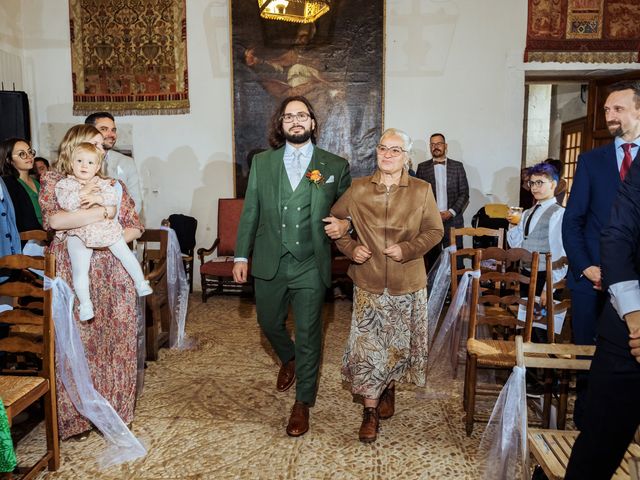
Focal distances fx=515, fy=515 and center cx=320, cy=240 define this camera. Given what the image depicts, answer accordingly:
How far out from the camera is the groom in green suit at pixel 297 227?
9.93 feet

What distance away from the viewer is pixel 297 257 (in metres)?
3.04

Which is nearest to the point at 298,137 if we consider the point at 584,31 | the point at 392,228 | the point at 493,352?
the point at 392,228

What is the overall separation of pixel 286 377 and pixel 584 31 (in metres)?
5.75

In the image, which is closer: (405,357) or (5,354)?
(405,357)

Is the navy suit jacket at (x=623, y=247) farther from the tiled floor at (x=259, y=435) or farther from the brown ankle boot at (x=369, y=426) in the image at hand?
the brown ankle boot at (x=369, y=426)

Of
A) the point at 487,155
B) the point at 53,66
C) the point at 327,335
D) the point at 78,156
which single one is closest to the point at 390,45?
the point at 487,155

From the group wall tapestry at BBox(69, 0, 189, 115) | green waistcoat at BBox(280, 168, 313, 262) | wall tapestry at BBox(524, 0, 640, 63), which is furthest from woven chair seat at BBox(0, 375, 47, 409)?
wall tapestry at BBox(524, 0, 640, 63)

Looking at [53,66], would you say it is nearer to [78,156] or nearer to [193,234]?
[193,234]

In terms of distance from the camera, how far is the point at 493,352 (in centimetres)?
300

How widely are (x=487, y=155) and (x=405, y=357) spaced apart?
14.9 ft

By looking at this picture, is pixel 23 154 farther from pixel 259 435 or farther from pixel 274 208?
pixel 259 435

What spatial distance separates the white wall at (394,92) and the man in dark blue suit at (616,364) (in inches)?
207

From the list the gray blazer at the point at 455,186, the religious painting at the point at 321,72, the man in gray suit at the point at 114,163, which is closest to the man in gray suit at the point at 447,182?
the gray blazer at the point at 455,186

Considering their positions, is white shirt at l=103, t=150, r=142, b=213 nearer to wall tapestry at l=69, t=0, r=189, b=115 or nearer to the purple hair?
wall tapestry at l=69, t=0, r=189, b=115
